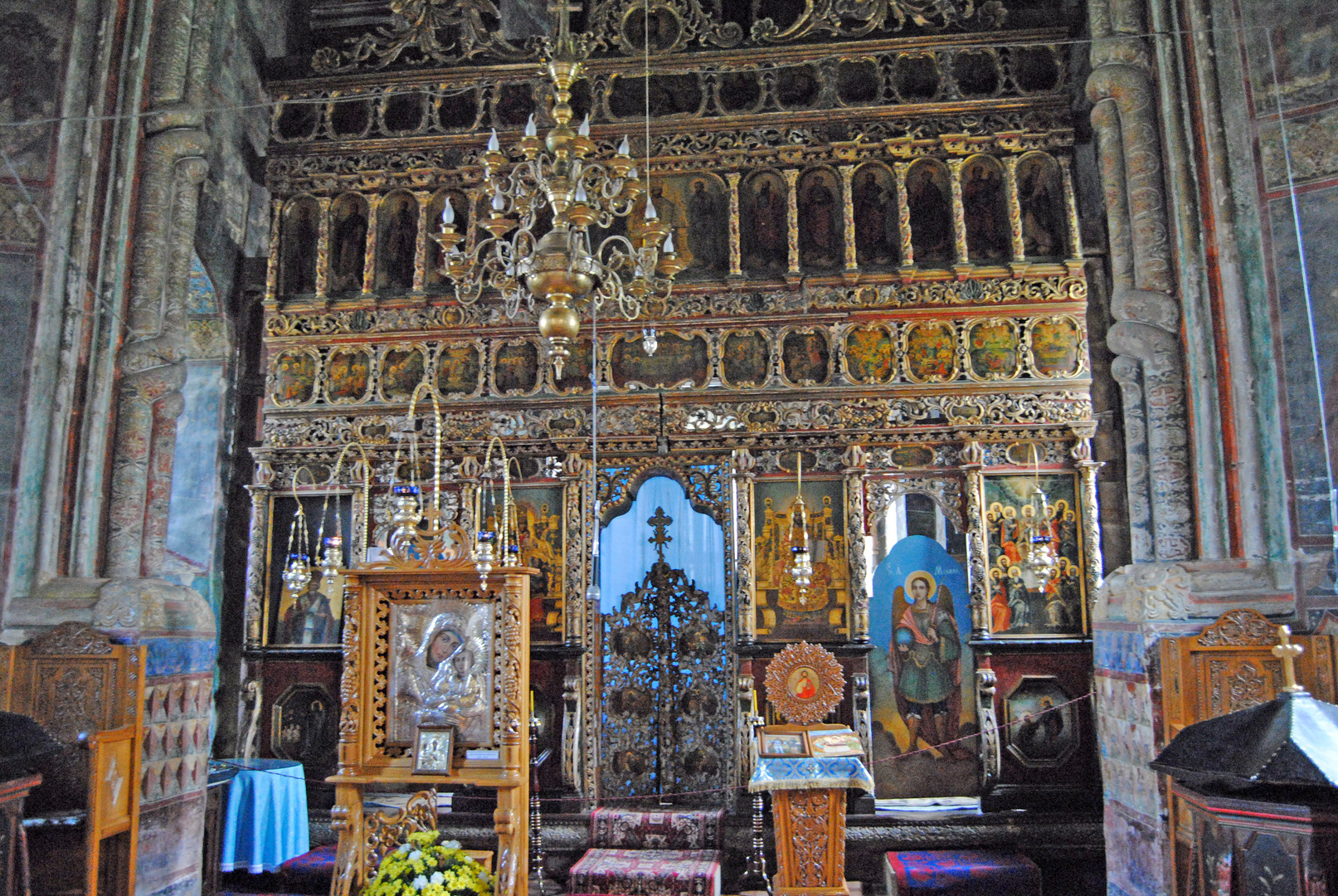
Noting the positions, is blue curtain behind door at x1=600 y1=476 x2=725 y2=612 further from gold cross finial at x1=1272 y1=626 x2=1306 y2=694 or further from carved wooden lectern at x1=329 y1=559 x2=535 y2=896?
gold cross finial at x1=1272 y1=626 x2=1306 y2=694

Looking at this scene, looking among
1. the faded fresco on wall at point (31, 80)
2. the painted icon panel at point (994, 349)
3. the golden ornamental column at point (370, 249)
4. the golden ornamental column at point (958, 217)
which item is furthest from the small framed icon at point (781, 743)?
the faded fresco on wall at point (31, 80)

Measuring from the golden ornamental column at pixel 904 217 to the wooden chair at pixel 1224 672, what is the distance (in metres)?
4.14

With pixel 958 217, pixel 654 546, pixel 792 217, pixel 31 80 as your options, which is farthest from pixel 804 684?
pixel 31 80

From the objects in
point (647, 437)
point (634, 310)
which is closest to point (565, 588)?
point (647, 437)

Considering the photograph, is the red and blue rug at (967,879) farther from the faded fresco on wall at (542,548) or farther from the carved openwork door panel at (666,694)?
the faded fresco on wall at (542,548)

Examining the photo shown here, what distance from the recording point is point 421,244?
8.51m

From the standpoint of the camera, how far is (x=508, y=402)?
820cm

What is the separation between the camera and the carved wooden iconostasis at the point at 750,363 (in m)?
7.63

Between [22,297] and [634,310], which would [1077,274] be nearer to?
[634,310]

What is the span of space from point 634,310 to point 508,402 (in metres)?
3.00

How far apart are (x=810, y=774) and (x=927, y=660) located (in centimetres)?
204

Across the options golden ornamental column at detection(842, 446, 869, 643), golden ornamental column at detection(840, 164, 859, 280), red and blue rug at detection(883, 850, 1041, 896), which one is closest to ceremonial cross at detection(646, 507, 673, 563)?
golden ornamental column at detection(842, 446, 869, 643)

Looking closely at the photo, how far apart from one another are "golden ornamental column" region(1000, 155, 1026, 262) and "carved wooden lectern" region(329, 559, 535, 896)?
16.5 feet

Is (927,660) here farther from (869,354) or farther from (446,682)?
(446,682)
